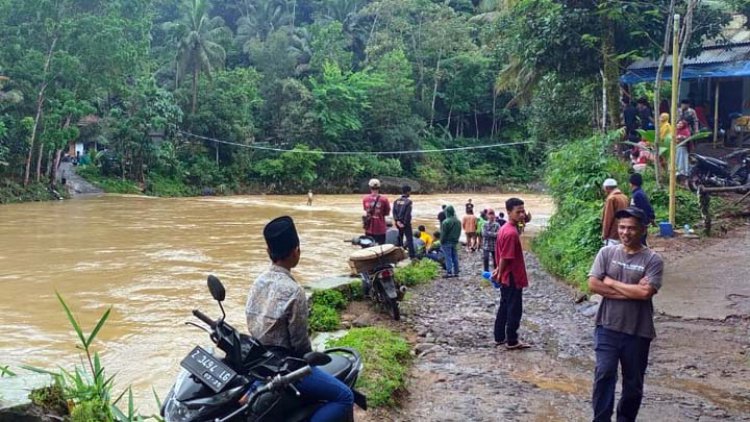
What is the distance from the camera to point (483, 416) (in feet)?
16.3

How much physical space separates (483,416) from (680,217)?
8.96 metres

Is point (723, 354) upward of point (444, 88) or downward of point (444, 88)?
downward

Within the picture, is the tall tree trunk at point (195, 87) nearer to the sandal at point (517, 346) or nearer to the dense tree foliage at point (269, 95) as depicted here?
the dense tree foliage at point (269, 95)

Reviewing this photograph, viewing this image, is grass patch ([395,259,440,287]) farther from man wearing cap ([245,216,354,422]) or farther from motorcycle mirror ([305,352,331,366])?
motorcycle mirror ([305,352,331,366])

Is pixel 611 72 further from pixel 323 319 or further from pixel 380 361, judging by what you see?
pixel 380 361

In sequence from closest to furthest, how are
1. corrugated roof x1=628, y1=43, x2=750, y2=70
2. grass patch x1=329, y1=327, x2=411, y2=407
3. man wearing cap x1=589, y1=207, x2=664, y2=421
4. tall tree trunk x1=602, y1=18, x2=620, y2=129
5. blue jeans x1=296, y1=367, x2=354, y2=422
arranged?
blue jeans x1=296, y1=367, x2=354, y2=422
man wearing cap x1=589, y1=207, x2=664, y2=421
grass patch x1=329, y1=327, x2=411, y2=407
tall tree trunk x1=602, y1=18, x2=620, y2=129
corrugated roof x1=628, y1=43, x2=750, y2=70

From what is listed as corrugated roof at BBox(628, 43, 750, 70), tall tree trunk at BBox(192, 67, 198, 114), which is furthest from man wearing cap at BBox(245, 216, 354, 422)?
tall tree trunk at BBox(192, 67, 198, 114)

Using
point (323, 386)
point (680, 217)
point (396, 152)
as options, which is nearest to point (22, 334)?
point (323, 386)

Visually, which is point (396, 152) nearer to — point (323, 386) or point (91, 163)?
point (91, 163)

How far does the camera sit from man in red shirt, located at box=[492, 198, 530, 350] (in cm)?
659

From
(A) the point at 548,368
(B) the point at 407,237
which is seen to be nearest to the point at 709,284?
(A) the point at 548,368

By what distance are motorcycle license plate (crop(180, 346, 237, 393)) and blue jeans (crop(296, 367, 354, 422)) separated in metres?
0.39

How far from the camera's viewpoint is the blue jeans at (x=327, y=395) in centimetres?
326

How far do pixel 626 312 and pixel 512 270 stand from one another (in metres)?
2.36
